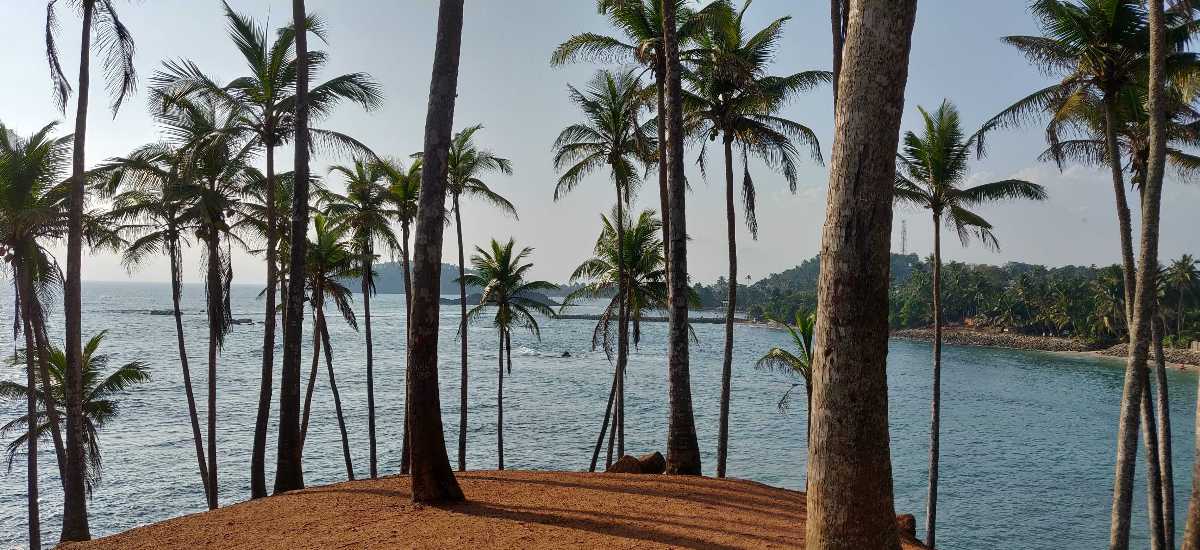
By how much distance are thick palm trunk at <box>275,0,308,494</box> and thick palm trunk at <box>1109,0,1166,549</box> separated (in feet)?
42.8

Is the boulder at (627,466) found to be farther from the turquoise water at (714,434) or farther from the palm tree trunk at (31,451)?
the turquoise water at (714,434)

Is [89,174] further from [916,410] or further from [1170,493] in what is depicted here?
[916,410]

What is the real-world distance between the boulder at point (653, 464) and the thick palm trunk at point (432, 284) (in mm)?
4492

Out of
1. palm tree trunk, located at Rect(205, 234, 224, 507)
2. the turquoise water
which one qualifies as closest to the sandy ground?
palm tree trunk, located at Rect(205, 234, 224, 507)

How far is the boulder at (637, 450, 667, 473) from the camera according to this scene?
1159 cm

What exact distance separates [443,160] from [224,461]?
29780mm

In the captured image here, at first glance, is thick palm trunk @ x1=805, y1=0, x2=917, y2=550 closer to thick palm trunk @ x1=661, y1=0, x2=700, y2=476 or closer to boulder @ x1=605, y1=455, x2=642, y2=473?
thick palm trunk @ x1=661, y1=0, x2=700, y2=476

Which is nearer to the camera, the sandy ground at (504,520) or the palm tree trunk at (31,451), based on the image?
the sandy ground at (504,520)

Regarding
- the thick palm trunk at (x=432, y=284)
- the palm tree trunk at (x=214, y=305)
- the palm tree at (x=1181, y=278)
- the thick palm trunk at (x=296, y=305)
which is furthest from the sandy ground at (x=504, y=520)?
the palm tree at (x=1181, y=278)

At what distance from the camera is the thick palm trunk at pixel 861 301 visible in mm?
4062

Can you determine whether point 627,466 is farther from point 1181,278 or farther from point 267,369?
point 1181,278

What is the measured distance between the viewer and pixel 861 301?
4.05 m

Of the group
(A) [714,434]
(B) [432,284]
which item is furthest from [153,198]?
(A) [714,434]

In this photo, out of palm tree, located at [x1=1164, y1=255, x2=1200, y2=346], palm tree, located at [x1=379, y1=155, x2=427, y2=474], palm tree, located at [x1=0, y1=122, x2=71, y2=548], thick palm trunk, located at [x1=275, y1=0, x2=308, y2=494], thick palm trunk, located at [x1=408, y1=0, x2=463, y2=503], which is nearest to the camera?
thick palm trunk, located at [x1=408, y1=0, x2=463, y2=503]
